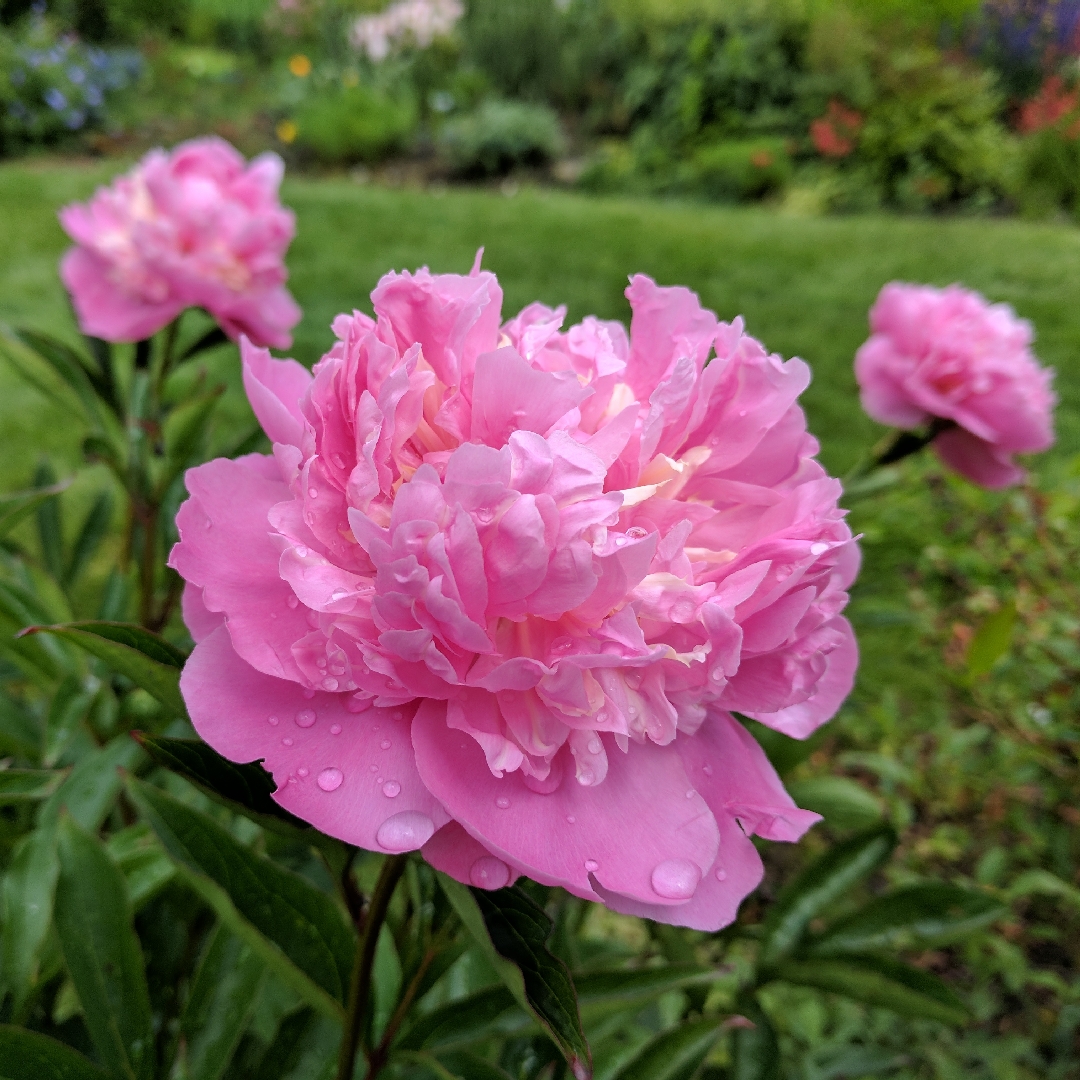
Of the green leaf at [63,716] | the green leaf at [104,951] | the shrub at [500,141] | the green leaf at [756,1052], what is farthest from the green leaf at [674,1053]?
the shrub at [500,141]

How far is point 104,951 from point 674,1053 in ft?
1.29

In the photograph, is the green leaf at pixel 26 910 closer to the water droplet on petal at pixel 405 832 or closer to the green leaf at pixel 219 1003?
the green leaf at pixel 219 1003

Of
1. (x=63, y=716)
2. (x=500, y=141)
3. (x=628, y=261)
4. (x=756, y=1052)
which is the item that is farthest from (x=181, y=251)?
(x=500, y=141)

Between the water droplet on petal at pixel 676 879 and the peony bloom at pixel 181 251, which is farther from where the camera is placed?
the peony bloom at pixel 181 251

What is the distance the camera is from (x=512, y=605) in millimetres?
380

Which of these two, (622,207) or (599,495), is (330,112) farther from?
(599,495)

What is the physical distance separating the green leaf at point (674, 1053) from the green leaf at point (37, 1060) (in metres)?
0.35

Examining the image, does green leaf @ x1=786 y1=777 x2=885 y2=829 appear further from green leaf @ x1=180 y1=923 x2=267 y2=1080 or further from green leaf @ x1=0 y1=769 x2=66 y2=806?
green leaf @ x1=0 y1=769 x2=66 y2=806

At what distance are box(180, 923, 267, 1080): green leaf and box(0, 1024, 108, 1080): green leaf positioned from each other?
0.06 meters

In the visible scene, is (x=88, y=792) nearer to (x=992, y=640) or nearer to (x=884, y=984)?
(x=884, y=984)

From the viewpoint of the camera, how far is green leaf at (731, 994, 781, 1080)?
0.75 metres

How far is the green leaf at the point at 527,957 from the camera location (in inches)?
14.5

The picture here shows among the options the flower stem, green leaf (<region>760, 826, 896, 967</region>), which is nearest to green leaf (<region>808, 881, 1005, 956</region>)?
green leaf (<region>760, 826, 896, 967</region>)

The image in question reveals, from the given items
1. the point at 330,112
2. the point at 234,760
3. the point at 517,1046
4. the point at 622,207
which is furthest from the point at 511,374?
the point at 330,112
